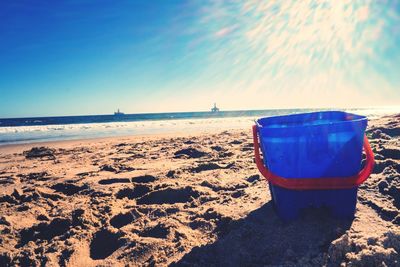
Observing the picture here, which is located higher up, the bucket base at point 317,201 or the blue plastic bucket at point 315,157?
the blue plastic bucket at point 315,157

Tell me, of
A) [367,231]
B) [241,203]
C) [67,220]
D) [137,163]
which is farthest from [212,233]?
[137,163]

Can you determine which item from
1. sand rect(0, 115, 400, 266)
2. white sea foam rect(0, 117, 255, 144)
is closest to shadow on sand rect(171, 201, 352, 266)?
sand rect(0, 115, 400, 266)

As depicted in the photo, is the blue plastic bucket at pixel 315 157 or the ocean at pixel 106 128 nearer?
the blue plastic bucket at pixel 315 157

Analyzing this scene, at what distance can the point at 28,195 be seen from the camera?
324 cm

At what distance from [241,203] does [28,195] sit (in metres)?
2.42

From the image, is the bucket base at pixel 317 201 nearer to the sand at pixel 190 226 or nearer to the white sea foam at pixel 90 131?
the sand at pixel 190 226

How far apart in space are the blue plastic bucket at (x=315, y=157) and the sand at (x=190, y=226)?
119mm

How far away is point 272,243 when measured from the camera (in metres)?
1.83

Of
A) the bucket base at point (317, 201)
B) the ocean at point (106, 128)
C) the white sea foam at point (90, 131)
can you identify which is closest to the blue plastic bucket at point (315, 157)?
the bucket base at point (317, 201)

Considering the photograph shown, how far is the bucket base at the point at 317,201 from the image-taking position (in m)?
1.93

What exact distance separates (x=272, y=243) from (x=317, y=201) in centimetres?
44

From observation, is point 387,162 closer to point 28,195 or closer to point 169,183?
point 169,183

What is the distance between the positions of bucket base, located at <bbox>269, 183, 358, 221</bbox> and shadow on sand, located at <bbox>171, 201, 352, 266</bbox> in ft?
0.17

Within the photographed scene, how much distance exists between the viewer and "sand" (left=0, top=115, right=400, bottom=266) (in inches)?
67.6
